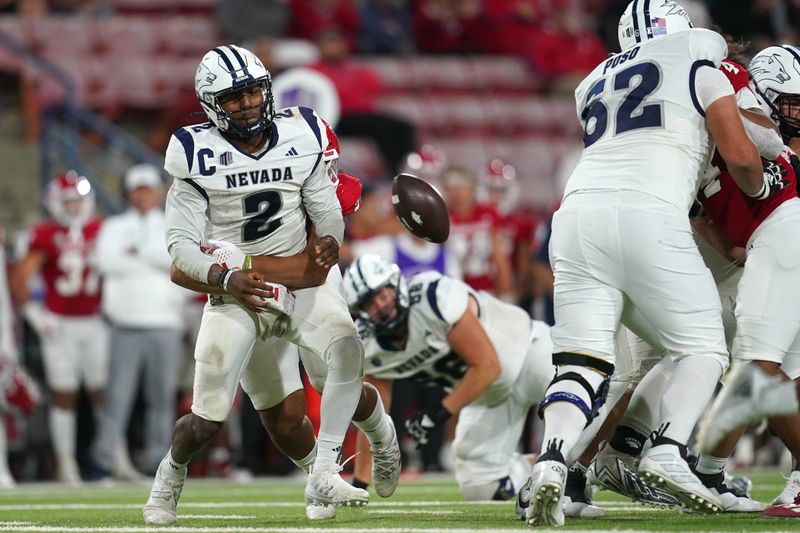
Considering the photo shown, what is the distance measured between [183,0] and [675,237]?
26.8 feet

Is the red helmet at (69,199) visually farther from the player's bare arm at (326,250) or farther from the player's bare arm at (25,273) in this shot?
the player's bare arm at (326,250)

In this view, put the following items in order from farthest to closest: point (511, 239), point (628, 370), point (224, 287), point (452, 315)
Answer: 1. point (511, 239)
2. point (452, 315)
3. point (628, 370)
4. point (224, 287)

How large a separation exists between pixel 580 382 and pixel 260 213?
1.26m

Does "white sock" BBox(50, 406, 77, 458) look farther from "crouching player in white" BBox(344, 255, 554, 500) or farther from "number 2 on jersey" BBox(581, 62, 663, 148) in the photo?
"number 2 on jersey" BBox(581, 62, 663, 148)

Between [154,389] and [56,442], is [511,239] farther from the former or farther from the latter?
[56,442]

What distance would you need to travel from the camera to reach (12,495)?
22.5 feet

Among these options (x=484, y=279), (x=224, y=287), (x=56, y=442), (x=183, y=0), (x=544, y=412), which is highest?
(x=183, y=0)

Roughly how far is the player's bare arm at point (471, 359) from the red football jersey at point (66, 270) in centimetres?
347

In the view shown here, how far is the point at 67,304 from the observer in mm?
8594

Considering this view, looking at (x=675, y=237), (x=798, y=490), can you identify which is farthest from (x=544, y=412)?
(x=798, y=490)

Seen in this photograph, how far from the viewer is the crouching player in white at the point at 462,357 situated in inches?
227

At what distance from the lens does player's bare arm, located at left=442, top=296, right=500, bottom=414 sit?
577 cm

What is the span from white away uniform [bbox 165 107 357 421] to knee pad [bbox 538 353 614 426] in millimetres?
877

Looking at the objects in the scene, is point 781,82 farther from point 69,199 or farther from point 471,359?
point 69,199
